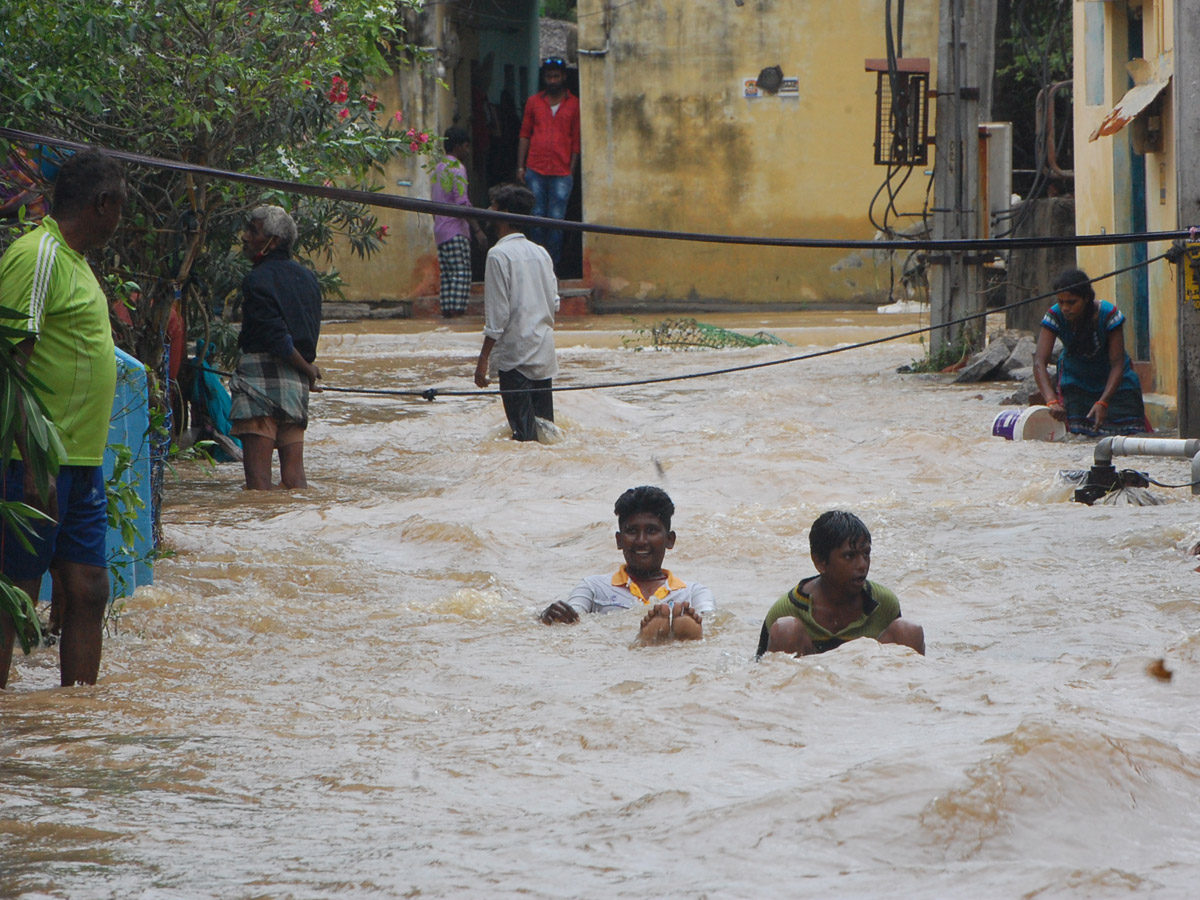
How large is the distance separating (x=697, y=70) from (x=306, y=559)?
13.1 m

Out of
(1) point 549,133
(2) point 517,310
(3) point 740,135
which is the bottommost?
(2) point 517,310

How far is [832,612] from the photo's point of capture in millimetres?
4668

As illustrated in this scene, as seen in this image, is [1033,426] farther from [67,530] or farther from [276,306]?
[67,530]

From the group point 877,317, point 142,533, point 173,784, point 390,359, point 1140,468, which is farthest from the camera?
point 877,317

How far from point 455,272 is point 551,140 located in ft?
7.26

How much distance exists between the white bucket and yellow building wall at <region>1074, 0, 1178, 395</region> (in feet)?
2.68

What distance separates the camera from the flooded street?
3066 millimetres

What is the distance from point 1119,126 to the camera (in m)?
9.69

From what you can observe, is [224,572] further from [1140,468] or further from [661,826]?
[1140,468]

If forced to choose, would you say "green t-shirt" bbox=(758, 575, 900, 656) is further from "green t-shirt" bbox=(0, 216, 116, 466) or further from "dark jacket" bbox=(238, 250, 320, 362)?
"dark jacket" bbox=(238, 250, 320, 362)

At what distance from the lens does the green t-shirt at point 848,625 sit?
4.64 m

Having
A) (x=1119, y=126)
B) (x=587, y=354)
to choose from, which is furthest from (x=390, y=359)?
(x=1119, y=126)

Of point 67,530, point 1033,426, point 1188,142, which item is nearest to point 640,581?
point 67,530

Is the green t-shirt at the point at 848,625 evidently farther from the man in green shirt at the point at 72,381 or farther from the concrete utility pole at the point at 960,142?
the concrete utility pole at the point at 960,142
